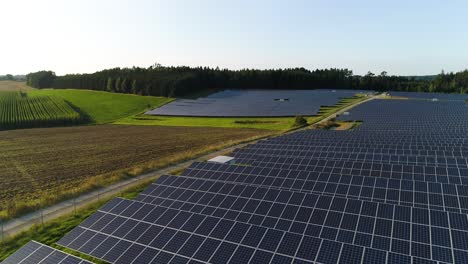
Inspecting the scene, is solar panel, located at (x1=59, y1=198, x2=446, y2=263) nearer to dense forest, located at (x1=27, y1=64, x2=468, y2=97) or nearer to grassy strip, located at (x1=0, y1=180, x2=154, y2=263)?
grassy strip, located at (x1=0, y1=180, x2=154, y2=263)

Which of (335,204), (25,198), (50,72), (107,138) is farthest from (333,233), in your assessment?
(50,72)

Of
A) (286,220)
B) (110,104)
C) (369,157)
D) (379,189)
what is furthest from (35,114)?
(379,189)

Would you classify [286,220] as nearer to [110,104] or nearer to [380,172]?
[380,172]

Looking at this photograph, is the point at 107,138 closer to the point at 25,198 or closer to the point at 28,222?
the point at 25,198

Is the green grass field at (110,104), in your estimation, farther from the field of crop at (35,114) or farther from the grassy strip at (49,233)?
the grassy strip at (49,233)

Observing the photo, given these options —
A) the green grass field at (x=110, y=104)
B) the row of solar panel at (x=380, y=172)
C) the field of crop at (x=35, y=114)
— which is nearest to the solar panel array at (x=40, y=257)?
the row of solar panel at (x=380, y=172)

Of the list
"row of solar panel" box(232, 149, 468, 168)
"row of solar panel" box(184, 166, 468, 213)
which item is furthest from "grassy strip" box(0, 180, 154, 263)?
"row of solar panel" box(232, 149, 468, 168)
